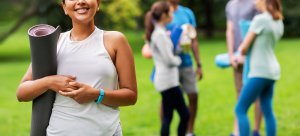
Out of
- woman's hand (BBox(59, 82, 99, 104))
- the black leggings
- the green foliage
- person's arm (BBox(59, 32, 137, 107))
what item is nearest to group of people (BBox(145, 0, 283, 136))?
the black leggings

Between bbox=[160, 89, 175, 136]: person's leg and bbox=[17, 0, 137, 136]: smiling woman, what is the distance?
313 centimetres

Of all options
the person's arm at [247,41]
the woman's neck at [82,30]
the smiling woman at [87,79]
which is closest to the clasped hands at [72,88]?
the smiling woman at [87,79]

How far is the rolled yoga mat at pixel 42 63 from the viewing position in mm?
3027

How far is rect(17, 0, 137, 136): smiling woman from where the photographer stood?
302cm

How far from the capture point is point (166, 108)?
20.9 feet

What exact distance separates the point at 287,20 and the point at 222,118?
94.9ft

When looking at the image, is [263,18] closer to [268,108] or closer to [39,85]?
[268,108]

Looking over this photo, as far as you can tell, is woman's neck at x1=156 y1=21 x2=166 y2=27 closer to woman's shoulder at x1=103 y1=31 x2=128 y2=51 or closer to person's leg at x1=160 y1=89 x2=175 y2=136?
person's leg at x1=160 y1=89 x2=175 y2=136

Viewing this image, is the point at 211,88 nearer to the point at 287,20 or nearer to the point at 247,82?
the point at 247,82

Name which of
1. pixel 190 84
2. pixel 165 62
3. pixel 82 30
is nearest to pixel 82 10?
pixel 82 30

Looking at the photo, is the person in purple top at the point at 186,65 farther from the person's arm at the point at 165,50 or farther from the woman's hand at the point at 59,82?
the woman's hand at the point at 59,82

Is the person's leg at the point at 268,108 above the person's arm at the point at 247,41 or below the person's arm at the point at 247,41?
below

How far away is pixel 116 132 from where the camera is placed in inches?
125

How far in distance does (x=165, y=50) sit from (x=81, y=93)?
3.32 meters
